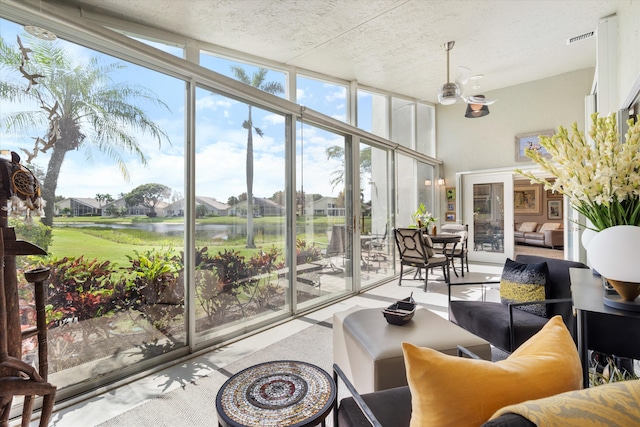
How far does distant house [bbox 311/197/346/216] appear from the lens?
4.16 metres

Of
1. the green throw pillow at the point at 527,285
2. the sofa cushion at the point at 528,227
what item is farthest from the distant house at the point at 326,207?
the sofa cushion at the point at 528,227

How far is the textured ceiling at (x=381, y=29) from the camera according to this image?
10.1 feet

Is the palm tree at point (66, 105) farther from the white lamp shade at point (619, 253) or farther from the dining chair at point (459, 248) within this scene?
the dining chair at point (459, 248)

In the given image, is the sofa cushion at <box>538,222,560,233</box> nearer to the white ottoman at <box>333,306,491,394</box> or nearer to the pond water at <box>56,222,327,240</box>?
the pond water at <box>56,222,327,240</box>

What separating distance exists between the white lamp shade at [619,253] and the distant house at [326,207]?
10.1 feet

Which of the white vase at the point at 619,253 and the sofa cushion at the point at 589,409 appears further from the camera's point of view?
the white vase at the point at 619,253

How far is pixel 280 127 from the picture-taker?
12.0 feet

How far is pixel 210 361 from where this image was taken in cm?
258

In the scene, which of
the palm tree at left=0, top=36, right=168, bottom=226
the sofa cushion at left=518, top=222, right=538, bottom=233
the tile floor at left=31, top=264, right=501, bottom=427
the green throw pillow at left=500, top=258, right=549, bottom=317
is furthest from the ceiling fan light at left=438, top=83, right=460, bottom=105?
the sofa cushion at left=518, top=222, right=538, bottom=233

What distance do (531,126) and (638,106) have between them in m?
4.70

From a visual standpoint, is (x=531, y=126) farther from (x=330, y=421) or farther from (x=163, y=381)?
(x=163, y=381)

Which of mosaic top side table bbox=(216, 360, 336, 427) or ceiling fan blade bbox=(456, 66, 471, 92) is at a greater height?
ceiling fan blade bbox=(456, 66, 471, 92)

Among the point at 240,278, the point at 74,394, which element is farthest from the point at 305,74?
the point at 74,394

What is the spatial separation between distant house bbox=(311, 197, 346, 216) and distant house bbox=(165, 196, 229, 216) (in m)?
1.38
